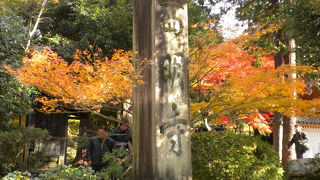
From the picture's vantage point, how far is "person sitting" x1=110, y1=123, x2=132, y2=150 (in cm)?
752

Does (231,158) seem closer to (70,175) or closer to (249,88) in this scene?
(249,88)

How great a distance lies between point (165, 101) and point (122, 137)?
257cm

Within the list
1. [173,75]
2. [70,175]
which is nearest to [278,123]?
[173,75]

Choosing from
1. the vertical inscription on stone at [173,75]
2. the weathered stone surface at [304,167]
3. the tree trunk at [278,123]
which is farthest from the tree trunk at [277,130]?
the vertical inscription on stone at [173,75]

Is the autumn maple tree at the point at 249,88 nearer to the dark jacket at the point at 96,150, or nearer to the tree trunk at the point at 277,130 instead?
the dark jacket at the point at 96,150

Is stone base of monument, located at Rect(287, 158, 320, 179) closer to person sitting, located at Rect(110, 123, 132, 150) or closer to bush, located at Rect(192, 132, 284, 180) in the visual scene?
bush, located at Rect(192, 132, 284, 180)

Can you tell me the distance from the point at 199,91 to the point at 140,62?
238 cm

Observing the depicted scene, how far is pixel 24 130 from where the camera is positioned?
8398 millimetres

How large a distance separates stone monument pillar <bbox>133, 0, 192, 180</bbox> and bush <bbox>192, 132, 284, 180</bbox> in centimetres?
98

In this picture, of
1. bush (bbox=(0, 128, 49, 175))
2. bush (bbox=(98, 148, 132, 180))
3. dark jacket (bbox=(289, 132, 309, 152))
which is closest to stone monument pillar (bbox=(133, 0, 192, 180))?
bush (bbox=(98, 148, 132, 180))

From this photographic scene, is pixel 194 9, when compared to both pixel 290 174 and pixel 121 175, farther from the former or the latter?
pixel 121 175

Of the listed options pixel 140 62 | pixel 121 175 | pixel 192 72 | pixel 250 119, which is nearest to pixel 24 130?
pixel 121 175

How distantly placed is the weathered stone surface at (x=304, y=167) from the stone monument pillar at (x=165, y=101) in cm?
430

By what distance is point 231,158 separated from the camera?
6.55m
